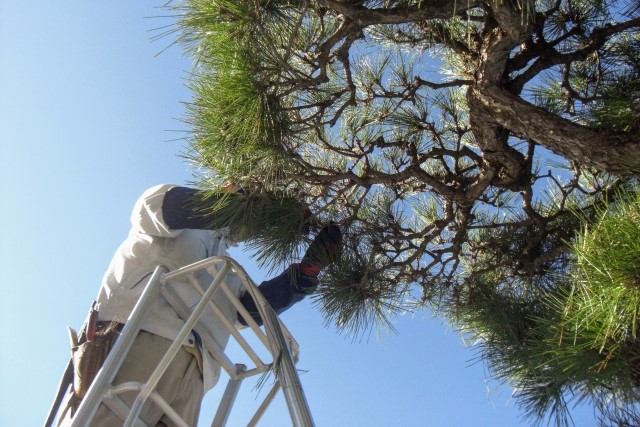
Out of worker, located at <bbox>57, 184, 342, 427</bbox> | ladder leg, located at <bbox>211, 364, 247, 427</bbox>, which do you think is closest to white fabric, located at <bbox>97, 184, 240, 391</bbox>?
worker, located at <bbox>57, 184, 342, 427</bbox>

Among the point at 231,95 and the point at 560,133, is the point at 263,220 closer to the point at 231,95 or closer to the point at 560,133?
the point at 231,95

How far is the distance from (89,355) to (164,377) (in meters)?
0.14

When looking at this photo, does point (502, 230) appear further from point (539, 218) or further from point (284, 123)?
point (284, 123)

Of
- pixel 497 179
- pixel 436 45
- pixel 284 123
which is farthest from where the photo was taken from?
pixel 436 45

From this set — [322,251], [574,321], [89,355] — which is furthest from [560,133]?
[89,355]

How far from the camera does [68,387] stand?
4.01ft

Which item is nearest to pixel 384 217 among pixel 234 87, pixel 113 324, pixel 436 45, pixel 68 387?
pixel 436 45

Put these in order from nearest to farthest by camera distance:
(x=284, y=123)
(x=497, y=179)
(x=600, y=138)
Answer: (x=600, y=138) → (x=284, y=123) → (x=497, y=179)

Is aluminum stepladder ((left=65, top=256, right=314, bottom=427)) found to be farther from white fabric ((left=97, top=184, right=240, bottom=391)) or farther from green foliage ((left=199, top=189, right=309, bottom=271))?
green foliage ((left=199, top=189, right=309, bottom=271))

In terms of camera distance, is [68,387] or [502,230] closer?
[68,387]

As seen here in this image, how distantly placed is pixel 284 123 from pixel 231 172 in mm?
137

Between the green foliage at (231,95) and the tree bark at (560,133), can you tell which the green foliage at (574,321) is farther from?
the green foliage at (231,95)

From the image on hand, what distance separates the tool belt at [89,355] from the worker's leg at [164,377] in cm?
4

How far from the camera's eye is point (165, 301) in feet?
4.11
